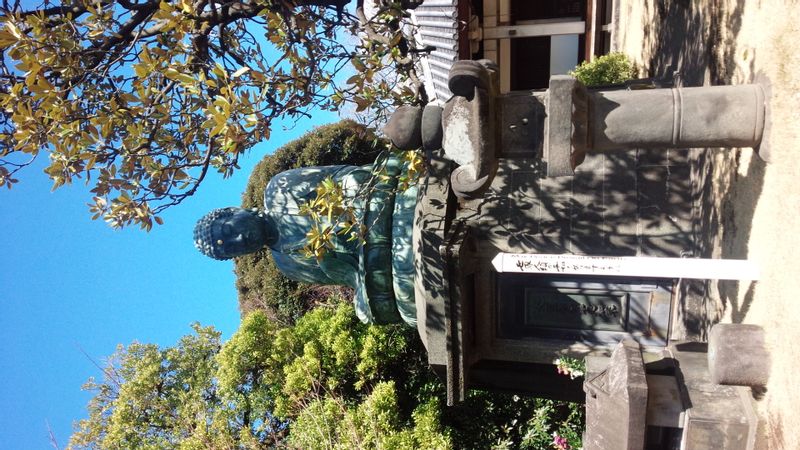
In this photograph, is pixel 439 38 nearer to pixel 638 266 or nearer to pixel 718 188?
pixel 718 188

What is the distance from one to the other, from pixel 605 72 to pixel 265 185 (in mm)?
10825

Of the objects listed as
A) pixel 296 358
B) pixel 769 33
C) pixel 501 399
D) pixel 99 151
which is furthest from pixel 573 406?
pixel 99 151

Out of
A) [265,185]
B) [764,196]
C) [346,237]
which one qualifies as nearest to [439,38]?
[346,237]

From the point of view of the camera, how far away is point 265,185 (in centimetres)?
1675

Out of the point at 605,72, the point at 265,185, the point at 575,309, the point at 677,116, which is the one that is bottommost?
the point at 265,185

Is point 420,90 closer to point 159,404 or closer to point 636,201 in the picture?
point 636,201

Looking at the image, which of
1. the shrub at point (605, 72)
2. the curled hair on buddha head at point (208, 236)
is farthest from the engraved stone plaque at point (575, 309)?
the shrub at point (605, 72)

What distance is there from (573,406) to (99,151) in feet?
28.4

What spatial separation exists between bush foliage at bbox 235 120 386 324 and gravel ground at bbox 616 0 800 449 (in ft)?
35.3

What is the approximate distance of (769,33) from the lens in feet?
13.2

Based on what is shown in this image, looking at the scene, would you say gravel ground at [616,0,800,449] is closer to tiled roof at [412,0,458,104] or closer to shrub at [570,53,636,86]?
shrub at [570,53,636,86]

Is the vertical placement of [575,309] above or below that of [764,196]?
below

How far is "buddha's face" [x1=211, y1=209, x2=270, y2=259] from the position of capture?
5.90 m

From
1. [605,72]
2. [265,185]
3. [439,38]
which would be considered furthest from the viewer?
[265,185]
